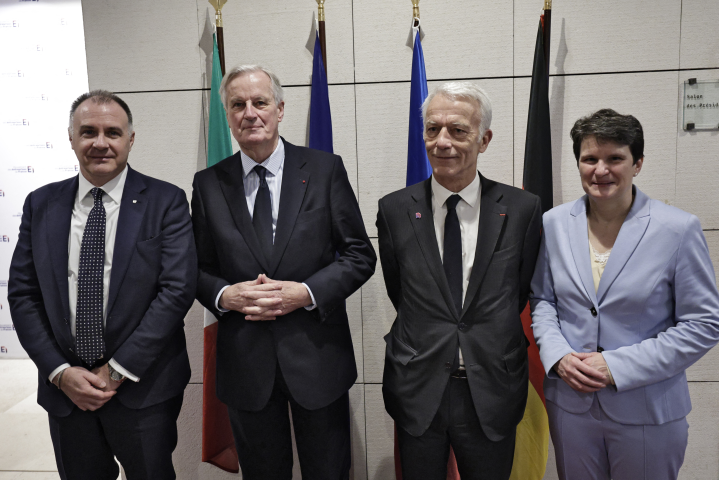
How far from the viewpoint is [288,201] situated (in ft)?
5.96

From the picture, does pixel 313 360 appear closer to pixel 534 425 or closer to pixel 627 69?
pixel 534 425

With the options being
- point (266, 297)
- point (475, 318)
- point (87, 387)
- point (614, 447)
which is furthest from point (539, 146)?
point (87, 387)

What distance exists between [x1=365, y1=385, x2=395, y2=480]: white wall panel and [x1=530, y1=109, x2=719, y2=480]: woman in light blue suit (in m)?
1.29

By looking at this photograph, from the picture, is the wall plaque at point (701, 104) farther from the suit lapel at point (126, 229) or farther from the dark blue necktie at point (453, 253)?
the suit lapel at point (126, 229)

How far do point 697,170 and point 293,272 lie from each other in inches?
87.0

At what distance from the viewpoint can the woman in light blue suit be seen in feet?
4.99

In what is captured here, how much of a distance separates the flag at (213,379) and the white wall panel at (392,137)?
29.0 inches

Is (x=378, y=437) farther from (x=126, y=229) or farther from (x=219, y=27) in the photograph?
(x=219, y=27)

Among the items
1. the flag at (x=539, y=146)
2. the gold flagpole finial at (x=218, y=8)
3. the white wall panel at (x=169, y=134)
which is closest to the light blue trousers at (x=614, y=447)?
the flag at (x=539, y=146)

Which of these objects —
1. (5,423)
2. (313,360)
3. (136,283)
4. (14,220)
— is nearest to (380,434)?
(313,360)

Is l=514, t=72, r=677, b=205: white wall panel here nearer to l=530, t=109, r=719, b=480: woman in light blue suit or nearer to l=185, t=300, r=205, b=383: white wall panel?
l=530, t=109, r=719, b=480: woman in light blue suit

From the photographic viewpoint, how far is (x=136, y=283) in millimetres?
1764

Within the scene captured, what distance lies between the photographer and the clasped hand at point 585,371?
1.52 metres

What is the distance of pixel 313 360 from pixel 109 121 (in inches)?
46.5
